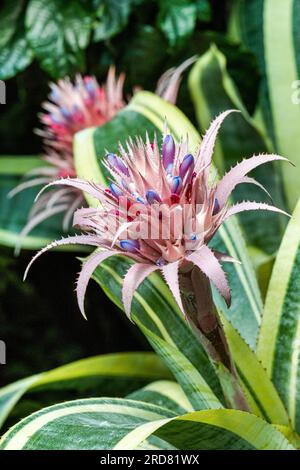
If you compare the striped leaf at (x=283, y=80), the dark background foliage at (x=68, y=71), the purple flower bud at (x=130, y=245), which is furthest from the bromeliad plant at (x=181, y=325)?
the dark background foliage at (x=68, y=71)

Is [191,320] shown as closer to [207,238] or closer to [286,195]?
[207,238]

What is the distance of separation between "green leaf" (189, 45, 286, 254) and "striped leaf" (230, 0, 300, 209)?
0.17 feet

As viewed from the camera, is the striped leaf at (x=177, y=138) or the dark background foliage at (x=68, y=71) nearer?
the striped leaf at (x=177, y=138)

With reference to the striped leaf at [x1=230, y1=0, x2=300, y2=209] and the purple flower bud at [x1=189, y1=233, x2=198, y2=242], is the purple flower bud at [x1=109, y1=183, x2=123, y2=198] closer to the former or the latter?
the purple flower bud at [x1=189, y1=233, x2=198, y2=242]

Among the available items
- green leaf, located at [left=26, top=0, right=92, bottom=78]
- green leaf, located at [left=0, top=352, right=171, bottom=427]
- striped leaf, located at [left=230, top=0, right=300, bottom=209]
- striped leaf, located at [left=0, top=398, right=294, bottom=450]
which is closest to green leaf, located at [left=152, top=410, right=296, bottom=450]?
striped leaf, located at [left=0, top=398, right=294, bottom=450]

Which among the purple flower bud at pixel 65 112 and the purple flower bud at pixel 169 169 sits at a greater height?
the purple flower bud at pixel 65 112

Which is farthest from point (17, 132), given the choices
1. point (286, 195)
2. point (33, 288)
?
point (286, 195)

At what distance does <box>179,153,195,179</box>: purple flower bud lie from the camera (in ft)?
1.76

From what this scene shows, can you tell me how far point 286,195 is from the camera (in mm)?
1021

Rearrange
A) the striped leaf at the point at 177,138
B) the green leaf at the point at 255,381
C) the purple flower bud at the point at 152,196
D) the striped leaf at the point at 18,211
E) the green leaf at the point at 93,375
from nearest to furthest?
the purple flower bud at the point at 152,196, the green leaf at the point at 255,381, the striped leaf at the point at 177,138, the green leaf at the point at 93,375, the striped leaf at the point at 18,211

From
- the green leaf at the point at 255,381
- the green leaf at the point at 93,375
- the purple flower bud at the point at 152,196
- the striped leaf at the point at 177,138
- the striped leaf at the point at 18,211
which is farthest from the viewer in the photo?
the striped leaf at the point at 18,211

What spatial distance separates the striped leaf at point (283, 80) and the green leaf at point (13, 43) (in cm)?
38

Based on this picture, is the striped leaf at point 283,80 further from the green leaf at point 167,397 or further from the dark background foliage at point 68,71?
the green leaf at point 167,397

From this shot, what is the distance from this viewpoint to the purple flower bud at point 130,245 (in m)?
0.53
